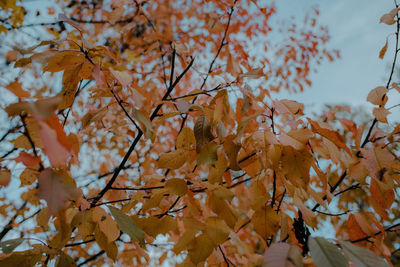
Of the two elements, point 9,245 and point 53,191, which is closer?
point 53,191

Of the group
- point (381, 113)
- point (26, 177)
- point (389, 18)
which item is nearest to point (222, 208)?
point (381, 113)

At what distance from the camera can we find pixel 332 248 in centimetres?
55

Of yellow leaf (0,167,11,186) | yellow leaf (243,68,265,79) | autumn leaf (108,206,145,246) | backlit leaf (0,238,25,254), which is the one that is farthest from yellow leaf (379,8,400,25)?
backlit leaf (0,238,25,254)

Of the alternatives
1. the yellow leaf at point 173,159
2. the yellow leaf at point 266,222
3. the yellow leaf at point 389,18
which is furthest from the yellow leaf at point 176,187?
the yellow leaf at point 389,18

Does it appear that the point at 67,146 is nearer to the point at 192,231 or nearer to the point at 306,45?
the point at 192,231

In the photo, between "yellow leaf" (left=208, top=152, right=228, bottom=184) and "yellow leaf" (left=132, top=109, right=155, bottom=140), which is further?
"yellow leaf" (left=208, top=152, right=228, bottom=184)

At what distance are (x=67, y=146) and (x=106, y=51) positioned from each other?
1.48 feet

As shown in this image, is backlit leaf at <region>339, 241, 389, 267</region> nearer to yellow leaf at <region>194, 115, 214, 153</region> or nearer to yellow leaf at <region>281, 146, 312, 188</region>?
yellow leaf at <region>281, 146, 312, 188</region>

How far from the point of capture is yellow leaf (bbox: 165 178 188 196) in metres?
0.86

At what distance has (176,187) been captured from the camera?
2.84ft

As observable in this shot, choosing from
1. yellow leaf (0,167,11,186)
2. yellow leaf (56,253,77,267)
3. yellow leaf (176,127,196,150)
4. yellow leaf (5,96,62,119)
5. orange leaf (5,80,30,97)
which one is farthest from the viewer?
yellow leaf (176,127,196,150)

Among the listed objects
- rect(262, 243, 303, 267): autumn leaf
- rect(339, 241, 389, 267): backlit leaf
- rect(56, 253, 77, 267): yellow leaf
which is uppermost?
rect(56, 253, 77, 267): yellow leaf

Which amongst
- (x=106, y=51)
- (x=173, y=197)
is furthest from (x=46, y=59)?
(x=173, y=197)

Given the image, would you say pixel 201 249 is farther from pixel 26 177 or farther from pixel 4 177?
pixel 26 177
